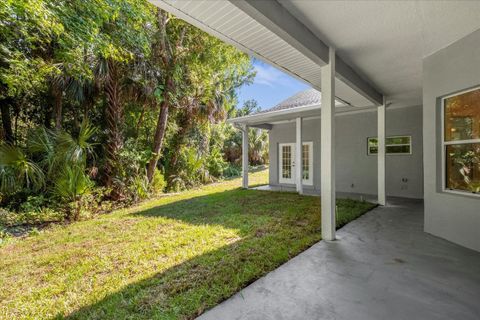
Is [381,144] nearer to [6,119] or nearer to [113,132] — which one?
[113,132]

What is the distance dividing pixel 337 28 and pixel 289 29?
881 mm

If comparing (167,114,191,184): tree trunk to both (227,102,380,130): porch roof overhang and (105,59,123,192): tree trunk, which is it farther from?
(105,59,123,192): tree trunk

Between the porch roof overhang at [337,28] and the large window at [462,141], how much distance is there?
1012 millimetres

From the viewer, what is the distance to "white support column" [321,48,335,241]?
391 cm

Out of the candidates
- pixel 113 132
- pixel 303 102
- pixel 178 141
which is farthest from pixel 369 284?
pixel 178 141

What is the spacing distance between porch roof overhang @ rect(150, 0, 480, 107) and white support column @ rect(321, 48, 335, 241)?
0.76 ft

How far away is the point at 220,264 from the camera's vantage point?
3156 mm

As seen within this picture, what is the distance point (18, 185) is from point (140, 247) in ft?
13.1

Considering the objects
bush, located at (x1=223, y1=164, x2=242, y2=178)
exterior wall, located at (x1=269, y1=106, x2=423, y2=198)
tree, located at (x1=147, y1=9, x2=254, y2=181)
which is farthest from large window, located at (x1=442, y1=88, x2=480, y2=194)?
bush, located at (x1=223, y1=164, x2=242, y2=178)

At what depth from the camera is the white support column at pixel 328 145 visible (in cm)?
391

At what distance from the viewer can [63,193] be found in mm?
5543

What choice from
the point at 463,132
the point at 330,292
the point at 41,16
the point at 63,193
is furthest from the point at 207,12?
the point at 63,193

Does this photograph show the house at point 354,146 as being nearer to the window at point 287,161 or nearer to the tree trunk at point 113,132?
the window at point 287,161

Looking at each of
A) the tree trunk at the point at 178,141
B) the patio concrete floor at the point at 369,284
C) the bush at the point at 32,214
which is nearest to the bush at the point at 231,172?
the tree trunk at the point at 178,141
